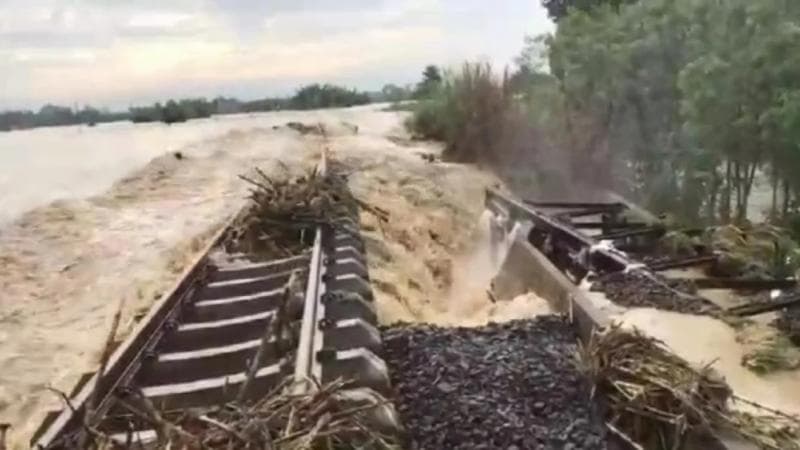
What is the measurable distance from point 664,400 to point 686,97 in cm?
647

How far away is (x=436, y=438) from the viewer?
428 centimetres

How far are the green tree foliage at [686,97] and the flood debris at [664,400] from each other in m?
4.19

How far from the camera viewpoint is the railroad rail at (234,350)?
3.97 metres

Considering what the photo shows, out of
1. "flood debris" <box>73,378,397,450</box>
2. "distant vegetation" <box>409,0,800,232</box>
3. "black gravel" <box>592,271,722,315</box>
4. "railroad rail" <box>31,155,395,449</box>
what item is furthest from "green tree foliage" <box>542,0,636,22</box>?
"flood debris" <box>73,378,397,450</box>

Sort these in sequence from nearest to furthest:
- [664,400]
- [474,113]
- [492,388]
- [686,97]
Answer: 1. [664,400]
2. [492,388]
3. [686,97]
4. [474,113]

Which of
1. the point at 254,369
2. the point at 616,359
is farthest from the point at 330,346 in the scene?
the point at 616,359

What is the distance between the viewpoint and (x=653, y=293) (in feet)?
22.7

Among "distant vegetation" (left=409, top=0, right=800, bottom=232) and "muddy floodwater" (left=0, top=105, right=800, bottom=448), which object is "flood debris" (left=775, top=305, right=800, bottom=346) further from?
"distant vegetation" (left=409, top=0, right=800, bottom=232)

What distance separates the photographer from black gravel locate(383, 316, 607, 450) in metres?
4.29

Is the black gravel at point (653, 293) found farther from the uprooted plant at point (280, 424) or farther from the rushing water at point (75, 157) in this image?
the rushing water at point (75, 157)

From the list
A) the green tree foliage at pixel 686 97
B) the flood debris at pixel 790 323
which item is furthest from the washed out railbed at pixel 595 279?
the green tree foliage at pixel 686 97

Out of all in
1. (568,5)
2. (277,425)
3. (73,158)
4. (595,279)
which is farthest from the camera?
(73,158)

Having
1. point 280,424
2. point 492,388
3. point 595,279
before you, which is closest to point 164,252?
point 595,279

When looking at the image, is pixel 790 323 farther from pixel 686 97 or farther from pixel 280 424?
pixel 686 97
